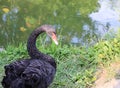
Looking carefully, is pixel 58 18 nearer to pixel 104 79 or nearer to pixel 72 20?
pixel 72 20

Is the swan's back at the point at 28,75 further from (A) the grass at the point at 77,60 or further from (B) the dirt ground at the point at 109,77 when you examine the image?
(B) the dirt ground at the point at 109,77

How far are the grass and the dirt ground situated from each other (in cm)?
6

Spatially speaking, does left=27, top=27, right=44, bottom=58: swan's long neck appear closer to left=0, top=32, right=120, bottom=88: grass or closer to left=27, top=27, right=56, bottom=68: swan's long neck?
left=27, top=27, right=56, bottom=68: swan's long neck

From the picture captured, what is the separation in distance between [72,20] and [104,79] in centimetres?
309

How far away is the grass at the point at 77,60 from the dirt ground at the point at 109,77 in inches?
2.5

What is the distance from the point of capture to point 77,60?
14.8ft

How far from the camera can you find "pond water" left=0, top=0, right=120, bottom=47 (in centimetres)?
611

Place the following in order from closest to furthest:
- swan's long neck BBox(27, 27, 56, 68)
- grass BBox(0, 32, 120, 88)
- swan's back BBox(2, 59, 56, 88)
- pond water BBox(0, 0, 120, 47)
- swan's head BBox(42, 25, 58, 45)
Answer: swan's back BBox(2, 59, 56, 88) → swan's head BBox(42, 25, 58, 45) → swan's long neck BBox(27, 27, 56, 68) → grass BBox(0, 32, 120, 88) → pond water BBox(0, 0, 120, 47)

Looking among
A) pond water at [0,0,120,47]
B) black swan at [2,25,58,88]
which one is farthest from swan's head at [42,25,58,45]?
pond water at [0,0,120,47]

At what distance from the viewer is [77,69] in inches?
170

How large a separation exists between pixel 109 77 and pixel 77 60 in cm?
72

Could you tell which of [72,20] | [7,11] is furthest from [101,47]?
[7,11]

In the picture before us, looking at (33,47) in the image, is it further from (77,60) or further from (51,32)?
(77,60)

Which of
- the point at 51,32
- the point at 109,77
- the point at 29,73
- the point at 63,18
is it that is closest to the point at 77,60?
the point at 109,77
